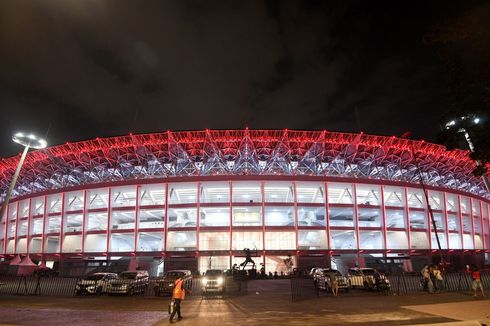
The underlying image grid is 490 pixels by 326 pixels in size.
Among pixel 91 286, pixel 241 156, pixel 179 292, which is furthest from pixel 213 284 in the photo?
pixel 241 156

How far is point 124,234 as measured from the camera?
5966cm

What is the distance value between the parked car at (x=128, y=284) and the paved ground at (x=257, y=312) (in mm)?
3599

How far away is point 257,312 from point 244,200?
4540 centimetres

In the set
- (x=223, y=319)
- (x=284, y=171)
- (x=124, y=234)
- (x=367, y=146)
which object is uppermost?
(x=367, y=146)

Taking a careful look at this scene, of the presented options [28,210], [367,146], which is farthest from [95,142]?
[367,146]

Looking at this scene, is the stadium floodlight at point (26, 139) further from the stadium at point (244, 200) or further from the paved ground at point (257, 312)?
the stadium at point (244, 200)

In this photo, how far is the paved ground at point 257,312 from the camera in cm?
1391

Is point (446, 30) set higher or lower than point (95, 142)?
lower

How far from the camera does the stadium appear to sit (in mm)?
56188

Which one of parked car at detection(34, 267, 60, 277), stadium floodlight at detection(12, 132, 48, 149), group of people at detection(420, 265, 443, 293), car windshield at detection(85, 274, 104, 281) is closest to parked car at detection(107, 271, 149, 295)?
car windshield at detection(85, 274, 104, 281)

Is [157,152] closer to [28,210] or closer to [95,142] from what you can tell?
[95,142]

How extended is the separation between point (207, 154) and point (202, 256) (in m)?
15.8

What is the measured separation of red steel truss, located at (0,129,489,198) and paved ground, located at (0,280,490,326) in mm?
36000

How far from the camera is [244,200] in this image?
61.8m
